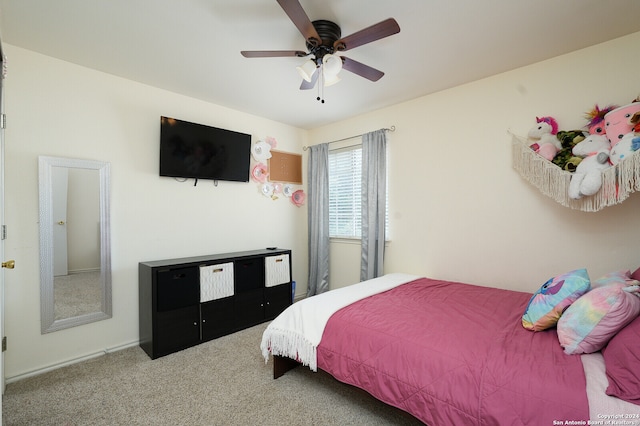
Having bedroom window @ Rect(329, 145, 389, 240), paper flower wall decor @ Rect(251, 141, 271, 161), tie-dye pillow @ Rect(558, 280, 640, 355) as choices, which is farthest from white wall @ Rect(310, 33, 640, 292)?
paper flower wall decor @ Rect(251, 141, 271, 161)

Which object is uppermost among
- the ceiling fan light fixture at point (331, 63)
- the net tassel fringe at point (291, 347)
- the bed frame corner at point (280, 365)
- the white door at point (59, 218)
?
the ceiling fan light fixture at point (331, 63)

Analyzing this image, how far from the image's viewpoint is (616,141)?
1996 millimetres

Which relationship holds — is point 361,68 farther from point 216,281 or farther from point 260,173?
point 216,281

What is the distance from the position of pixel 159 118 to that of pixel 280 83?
4.32 ft

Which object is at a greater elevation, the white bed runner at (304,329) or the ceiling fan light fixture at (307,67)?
the ceiling fan light fixture at (307,67)

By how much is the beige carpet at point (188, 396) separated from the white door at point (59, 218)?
0.86m

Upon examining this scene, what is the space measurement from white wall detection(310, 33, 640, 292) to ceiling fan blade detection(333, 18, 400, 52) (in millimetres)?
1628

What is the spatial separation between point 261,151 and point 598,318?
3.49m

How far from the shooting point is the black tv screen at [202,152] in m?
2.98

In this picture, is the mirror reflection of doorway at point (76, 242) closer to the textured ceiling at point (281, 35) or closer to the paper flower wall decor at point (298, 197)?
the textured ceiling at point (281, 35)

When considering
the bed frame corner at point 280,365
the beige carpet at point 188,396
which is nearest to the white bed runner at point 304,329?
the bed frame corner at point 280,365

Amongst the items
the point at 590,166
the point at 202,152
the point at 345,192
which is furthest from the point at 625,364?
the point at 202,152

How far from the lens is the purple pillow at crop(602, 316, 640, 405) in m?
1.05

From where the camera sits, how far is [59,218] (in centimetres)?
243
